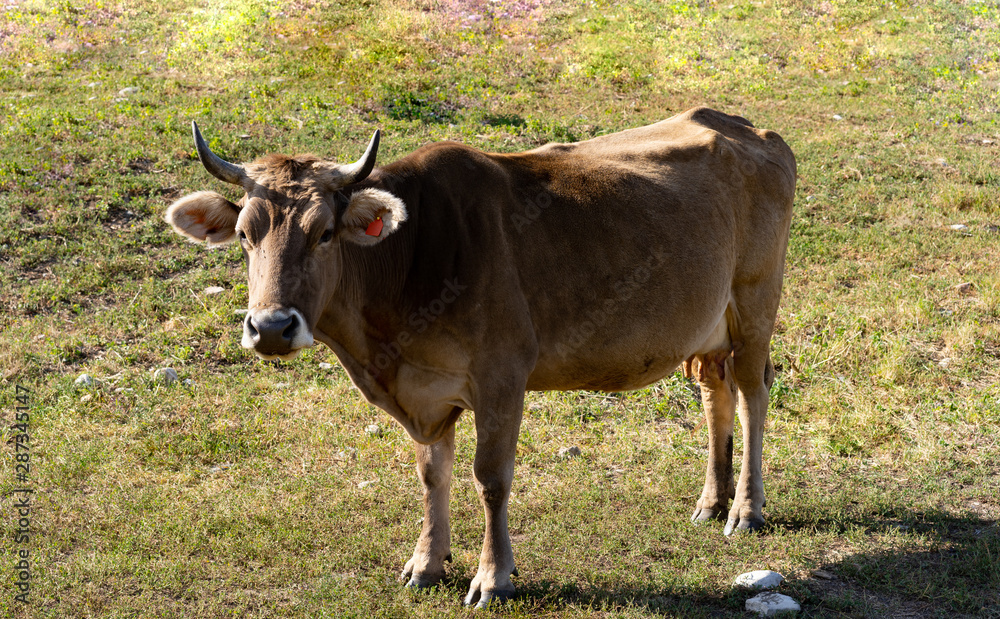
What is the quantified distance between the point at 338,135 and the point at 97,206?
12.0ft

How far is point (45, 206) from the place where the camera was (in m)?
11.5

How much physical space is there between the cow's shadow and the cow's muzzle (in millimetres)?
2112

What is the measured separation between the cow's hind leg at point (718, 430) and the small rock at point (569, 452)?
1.16 m

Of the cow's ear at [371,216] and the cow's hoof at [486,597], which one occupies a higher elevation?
the cow's ear at [371,216]

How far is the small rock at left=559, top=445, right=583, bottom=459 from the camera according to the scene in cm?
779

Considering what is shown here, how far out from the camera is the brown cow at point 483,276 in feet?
16.8

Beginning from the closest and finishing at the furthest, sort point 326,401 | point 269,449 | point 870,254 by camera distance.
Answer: point 269,449 < point 326,401 < point 870,254

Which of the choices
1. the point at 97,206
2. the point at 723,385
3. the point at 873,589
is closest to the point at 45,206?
the point at 97,206

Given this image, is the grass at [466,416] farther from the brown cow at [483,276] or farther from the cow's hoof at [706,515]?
the brown cow at [483,276]

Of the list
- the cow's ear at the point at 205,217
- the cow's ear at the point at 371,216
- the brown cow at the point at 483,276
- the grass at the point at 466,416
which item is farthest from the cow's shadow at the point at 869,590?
the cow's ear at the point at 205,217

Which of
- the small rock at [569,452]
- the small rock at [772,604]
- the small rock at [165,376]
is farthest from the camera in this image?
the small rock at [165,376]

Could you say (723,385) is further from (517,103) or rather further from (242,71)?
(242,71)

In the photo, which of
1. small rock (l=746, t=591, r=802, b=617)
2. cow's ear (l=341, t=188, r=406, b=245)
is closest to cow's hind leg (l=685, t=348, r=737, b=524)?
small rock (l=746, t=591, r=802, b=617)

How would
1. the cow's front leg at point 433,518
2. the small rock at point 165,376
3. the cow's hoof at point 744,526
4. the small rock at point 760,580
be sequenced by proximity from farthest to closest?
the small rock at point 165,376 → the cow's hoof at point 744,526 → the cow's front leg at point 433,518 → the small rock at point 760,580
